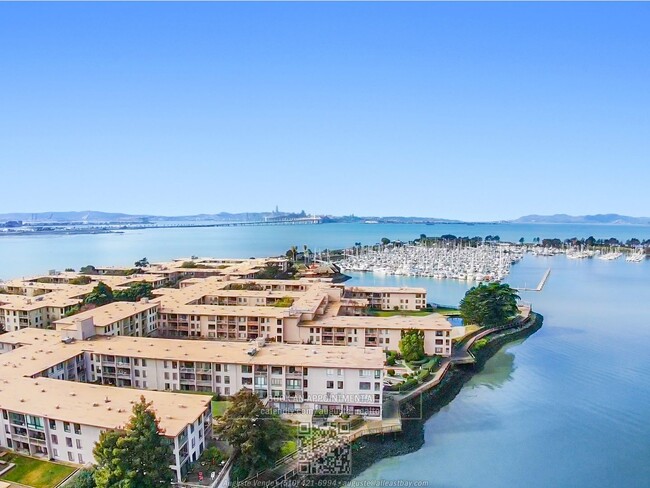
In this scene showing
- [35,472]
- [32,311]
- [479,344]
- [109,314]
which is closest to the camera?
[35,472]

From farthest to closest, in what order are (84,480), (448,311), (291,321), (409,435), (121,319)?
(448,311) → (291,321) → (121,319) → (409,435) → (84,480)

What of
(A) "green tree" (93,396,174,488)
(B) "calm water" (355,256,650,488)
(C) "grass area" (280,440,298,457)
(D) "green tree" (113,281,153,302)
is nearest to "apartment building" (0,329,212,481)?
(A) "green tree" (93,396,174,488)

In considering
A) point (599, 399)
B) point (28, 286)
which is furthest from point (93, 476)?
point (28, 286)

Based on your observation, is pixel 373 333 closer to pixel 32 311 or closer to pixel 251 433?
pixel 251 433

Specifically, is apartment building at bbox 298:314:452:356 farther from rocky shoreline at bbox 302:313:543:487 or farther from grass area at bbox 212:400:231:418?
grass area at bbox 212:400:231:418

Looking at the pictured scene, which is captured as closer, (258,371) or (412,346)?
(258,371)

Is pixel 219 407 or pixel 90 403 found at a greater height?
pixel 90 403

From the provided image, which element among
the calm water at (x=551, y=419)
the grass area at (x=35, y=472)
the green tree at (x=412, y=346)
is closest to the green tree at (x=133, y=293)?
Result: the grass area at (x=35, y=472)

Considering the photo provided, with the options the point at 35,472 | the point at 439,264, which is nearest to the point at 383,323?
the point at 35,472
